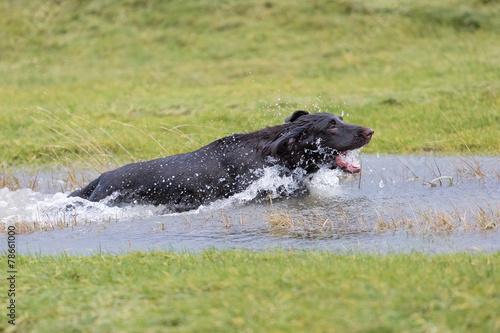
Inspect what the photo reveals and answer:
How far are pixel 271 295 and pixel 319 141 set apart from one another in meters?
5.08

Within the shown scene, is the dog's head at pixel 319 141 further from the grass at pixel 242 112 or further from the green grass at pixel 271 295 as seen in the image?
the green grass at pixel 271 295

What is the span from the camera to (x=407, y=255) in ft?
21.2

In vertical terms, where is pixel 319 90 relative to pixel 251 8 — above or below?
below

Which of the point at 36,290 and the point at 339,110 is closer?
the point at 36,290

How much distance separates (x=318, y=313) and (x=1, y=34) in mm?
27621

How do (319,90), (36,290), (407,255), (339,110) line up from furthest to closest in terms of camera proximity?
(319,90) → (339,110) → (407,255) → (36,290)

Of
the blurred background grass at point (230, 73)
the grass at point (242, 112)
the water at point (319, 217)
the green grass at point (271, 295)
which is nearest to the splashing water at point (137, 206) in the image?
the water at point (319, 217)

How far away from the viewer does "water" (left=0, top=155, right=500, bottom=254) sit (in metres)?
7.66

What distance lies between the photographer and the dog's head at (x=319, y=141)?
9938mm

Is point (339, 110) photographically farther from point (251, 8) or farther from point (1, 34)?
point (1, 34)

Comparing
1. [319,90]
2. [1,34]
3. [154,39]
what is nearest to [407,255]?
[319,90]

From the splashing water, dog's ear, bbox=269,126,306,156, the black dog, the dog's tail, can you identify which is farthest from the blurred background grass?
dog's ear, bbox=269,126,306,156

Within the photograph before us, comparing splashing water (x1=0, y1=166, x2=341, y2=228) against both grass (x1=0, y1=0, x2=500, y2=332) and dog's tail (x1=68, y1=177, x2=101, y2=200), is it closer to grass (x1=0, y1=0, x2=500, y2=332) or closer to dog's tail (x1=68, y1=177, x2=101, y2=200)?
dog's tail (x1=68, y1=177, x2=101, y2=200)

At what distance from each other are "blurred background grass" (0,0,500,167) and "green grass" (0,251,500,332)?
5.57m
